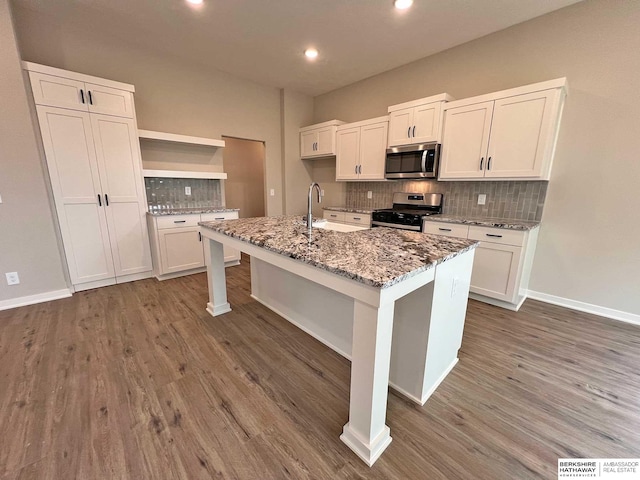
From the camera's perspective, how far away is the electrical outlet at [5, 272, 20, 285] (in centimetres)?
250

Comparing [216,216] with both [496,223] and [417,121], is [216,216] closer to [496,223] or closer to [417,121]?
[417,121]

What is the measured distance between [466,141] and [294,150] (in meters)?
2.95

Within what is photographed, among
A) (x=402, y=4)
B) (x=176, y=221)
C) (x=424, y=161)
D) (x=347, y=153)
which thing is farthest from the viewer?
(x=347, y=153)

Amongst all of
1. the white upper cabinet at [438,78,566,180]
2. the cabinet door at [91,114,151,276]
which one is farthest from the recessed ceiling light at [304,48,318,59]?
the cabinet door at [91,114,151,276]

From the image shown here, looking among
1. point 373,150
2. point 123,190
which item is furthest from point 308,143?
point 123,190

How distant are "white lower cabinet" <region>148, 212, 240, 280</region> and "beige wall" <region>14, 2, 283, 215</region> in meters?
1.30

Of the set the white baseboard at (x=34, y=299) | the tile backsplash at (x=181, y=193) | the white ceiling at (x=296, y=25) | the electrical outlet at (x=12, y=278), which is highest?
the white ceiling at (x=296, y=25)

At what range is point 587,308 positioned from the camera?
8.35 feet

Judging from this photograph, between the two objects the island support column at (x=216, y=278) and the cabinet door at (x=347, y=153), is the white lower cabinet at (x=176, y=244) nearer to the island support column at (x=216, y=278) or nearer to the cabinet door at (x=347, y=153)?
the island support column at (x=216, y=278)

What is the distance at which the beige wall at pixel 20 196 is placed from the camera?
2.29 metres

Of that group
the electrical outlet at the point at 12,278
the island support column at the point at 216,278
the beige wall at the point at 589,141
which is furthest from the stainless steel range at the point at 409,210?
the electrical outlet at the point at 12,278

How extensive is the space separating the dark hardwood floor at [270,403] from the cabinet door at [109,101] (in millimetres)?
2175

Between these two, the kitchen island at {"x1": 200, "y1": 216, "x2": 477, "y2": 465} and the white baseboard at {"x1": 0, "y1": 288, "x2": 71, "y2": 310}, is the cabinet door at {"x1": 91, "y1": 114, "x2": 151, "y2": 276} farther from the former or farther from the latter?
the kitchen island at {"x1": 200, "y1": 216, "x2": 477, "y2": 465}

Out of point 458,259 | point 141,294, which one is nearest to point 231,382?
point 458,259
